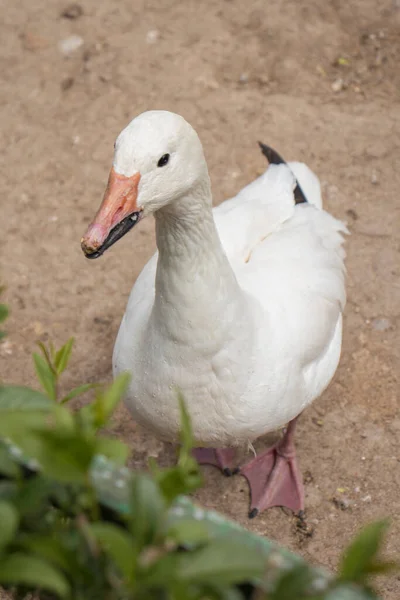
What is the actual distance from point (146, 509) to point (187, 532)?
0.06 metres

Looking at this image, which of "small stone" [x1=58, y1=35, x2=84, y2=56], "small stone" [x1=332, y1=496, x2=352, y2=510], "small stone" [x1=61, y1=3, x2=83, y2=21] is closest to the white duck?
"small stone" [x1=332, y1=496, x2=352, y2=510]

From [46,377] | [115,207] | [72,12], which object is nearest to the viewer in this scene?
[46,377]

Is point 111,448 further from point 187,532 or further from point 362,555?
point 362,555

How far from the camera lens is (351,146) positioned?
4707 millimetres

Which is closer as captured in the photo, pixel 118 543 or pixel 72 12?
pixel 118 543

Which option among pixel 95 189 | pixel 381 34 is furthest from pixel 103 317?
pixel 381 34

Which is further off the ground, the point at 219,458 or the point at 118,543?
the point at 118,543

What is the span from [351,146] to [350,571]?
4.05 metres

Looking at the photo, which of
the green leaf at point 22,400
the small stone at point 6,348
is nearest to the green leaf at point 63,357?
the green leaf at point 22,400

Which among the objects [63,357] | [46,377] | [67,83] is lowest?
[67,83]

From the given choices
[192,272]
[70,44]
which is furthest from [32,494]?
[70,44]

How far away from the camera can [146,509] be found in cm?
96

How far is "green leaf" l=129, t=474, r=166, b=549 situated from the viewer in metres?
0.95

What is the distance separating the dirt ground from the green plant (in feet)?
7.54
